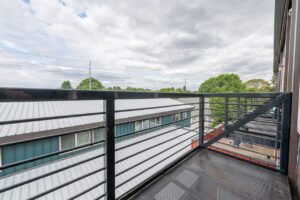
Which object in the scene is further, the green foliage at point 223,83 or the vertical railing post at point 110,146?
the green foliage at point 223,83

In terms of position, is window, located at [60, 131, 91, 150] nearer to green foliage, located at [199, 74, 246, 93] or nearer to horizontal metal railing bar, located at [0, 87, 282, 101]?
horizontal metal railing bar, located at [0, 87, 282, 101]

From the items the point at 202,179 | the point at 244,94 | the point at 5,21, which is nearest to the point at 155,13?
the point at 244,94

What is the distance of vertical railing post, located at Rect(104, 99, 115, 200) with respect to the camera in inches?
39.9

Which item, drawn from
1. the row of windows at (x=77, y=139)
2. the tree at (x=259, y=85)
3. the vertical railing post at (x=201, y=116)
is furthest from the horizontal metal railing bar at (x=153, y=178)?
the tree at (x=259, y=85)

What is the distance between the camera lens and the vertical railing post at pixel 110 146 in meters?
1.01

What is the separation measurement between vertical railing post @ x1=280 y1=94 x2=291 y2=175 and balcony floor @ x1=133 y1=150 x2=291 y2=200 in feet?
0.49

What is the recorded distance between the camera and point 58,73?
45.3 ft

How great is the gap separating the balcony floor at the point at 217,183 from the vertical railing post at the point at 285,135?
150mm

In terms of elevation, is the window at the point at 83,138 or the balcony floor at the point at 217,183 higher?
the balcony floor at the point at 217,183

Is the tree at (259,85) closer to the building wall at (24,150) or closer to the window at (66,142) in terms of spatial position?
the window at (66,142)

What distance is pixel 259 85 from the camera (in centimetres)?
1500

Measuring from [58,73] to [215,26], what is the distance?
1495 cm

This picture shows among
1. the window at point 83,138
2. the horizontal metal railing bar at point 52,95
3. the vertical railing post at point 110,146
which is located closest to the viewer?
the horizontal metal railing bar at point 52,95

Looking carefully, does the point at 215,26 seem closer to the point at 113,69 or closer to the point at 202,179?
the point at 202,179
